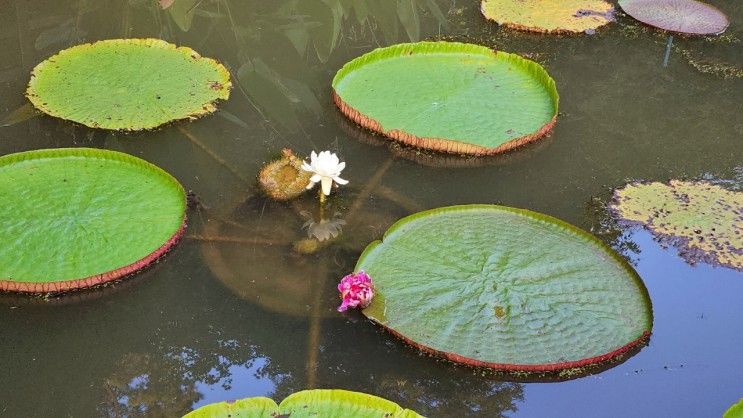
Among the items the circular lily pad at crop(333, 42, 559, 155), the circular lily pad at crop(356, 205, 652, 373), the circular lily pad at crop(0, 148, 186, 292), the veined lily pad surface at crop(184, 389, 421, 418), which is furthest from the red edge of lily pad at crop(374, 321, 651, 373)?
the circular lily pad at crop(333, 42, 559, 155)

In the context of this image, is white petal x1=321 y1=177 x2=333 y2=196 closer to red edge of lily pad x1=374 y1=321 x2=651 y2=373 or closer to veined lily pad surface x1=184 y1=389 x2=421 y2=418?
red edge of lily pad x1=374 y1=321 x2=651 y2=373

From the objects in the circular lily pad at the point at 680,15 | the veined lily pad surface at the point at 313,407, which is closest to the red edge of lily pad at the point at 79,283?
the veined lily pad surface at the point at 313,407

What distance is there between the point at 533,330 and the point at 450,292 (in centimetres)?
35

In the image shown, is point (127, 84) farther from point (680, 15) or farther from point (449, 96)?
point (680, 15)

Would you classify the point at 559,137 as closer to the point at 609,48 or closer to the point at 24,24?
the point at 609,48

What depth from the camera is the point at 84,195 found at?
3.25 metres

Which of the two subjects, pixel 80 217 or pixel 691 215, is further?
pixel 691 215

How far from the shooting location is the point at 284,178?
3.50 metres

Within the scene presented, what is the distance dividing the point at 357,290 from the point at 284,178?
928mm

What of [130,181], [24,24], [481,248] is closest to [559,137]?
[481,248]

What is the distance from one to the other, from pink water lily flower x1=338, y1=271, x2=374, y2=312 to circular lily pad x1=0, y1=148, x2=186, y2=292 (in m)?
0.82

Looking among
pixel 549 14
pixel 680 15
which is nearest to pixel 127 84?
pixel 549 14

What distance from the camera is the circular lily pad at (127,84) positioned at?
381 centimetres

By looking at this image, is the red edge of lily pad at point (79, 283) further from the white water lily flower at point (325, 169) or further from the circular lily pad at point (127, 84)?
the circular lily pad at point (127, 84)
